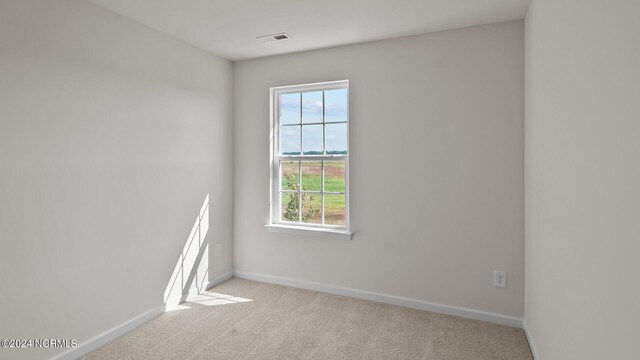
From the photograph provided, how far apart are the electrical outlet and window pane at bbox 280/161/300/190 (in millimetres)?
2123

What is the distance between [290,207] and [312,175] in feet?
1.55

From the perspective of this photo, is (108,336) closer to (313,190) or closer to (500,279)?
(313,190)

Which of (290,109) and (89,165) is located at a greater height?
(290,109)

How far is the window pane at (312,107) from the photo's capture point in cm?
367

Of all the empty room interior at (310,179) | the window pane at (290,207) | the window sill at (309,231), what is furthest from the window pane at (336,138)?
the window sill at (309,231)

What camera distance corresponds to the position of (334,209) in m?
3.63

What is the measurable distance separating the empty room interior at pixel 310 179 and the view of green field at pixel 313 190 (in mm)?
23

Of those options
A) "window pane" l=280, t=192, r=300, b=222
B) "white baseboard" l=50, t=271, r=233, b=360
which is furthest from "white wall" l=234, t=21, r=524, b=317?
"white baseboard" l=50, t=271, r=233, b=360

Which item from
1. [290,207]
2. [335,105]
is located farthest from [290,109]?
[290,207]
